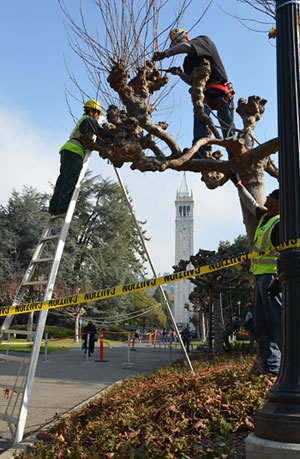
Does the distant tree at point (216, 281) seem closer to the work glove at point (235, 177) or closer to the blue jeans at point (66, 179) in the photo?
the work glove at point (235, 177)

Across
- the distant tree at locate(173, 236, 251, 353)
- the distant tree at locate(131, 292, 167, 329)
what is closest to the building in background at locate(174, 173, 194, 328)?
the distant tree at locate(131, 292, 167, 329)

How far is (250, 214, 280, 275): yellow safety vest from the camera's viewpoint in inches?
170

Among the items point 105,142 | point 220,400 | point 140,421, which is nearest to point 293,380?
point 220,400

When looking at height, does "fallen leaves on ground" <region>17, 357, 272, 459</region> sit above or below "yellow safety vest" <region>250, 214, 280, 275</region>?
below

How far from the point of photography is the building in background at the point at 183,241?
110 metres

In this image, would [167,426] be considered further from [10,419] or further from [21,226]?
[21,226]

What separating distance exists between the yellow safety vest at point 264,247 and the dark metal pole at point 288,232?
155 centimetres

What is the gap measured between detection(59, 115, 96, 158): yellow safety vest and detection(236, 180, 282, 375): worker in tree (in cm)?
274

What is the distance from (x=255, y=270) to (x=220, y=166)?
205cm

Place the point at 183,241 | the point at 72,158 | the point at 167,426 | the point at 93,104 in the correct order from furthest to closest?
the point at 183,241 < the point at 93,104 < the point at 72,158 < the point at 167,426

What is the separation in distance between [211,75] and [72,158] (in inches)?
106

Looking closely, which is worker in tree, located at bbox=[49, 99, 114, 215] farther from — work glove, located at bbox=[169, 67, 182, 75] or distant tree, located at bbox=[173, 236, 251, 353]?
distant tree, located at bbox=[173, 236, 251, 353]

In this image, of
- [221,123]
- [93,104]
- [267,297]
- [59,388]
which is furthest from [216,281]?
[267,297]

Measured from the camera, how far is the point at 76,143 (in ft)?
19.8
